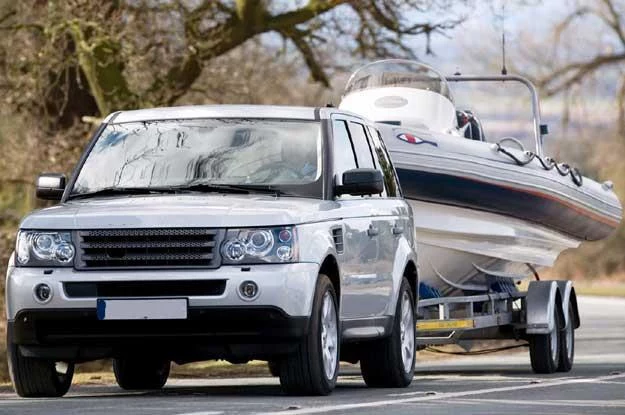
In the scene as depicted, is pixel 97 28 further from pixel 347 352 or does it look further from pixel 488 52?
pixel 488 52

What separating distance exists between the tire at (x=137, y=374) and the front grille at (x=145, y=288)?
2561mm

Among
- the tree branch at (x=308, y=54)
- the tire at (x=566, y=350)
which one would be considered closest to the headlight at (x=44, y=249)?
the tire at (x=566, y=350)

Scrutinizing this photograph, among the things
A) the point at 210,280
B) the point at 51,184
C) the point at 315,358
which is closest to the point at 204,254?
the point at 210,280

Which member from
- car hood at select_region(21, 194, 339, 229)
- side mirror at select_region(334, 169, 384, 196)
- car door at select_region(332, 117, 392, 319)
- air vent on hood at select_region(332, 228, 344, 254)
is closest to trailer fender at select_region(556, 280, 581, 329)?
car door at select_region(332, 117, 392, 319)

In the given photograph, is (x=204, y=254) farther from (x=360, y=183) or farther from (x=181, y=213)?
(x=360, y=183)

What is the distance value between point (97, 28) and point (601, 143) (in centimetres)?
4624

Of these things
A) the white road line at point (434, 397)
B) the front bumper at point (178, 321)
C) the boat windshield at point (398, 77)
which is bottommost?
the white road line at point (434, 397)

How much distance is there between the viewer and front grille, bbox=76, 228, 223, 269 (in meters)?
12.1

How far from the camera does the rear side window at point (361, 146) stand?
46.8ft

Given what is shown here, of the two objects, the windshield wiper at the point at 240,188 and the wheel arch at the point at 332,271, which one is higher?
the windshield wiper at the point at 240,188

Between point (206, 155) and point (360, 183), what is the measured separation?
3.56 ft

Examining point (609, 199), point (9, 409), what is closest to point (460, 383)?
point (9, 409)

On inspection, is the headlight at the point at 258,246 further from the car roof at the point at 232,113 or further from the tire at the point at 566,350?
the tire at the point at 566,350

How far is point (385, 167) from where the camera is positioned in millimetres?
15023
